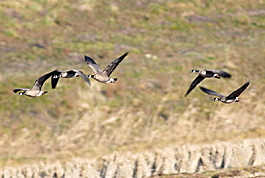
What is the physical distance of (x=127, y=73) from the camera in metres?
31.2

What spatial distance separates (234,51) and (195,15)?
6740 millimetres

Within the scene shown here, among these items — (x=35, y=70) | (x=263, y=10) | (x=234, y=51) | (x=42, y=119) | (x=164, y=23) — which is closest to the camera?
(x=42, y=119)

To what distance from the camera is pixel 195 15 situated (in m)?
40.9

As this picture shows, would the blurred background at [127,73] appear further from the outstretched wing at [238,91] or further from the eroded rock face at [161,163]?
the outstretched wing at [238,91]

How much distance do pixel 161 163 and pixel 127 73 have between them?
8.39 metres

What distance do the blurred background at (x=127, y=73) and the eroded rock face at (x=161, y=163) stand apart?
0.55 metres

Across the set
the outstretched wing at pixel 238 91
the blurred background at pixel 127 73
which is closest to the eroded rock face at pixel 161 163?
the blurred background at pixel 127 73

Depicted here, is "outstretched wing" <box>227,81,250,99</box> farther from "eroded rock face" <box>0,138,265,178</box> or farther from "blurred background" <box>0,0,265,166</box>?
"blurred background" <box>0,0,265,166</box>

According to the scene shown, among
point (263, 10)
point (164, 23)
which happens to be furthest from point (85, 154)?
point (263, 10)

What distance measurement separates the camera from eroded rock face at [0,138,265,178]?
2330 centimetres

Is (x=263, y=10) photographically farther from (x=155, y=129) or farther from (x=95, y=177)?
(x=95, y=177)

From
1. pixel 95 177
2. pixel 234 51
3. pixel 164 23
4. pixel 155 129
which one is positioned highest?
pixel 164 23

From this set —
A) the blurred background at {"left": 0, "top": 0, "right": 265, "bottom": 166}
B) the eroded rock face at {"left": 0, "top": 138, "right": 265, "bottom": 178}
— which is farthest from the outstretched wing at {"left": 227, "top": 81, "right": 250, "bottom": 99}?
the blurred background at {"left": 0, "top": 0, "right": 265, "bottom": 166}

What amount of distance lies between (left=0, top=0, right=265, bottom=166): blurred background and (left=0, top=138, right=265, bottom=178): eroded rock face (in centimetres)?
55
